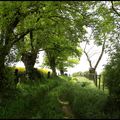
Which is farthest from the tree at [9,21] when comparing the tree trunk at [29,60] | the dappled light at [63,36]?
the tree trunk at [29,60]

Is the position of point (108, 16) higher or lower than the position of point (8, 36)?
higher

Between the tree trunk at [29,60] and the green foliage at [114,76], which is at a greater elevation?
the tree trunk at [29,60]

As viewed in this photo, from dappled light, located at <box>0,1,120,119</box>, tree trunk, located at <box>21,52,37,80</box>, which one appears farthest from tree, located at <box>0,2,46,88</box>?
tree trunk, located at <box>21,52,37,80</box>

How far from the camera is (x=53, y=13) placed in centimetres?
2175

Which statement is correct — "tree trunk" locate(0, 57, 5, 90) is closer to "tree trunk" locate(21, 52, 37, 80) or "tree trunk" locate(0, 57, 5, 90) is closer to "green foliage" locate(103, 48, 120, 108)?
"green foliage" locate(103, 48, 120, 108)

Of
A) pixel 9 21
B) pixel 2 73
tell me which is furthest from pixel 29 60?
pixel 2 73

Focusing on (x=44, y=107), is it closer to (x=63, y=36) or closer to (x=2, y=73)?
(x=2, y=73)

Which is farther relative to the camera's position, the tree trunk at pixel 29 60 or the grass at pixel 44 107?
the tree trunk at pixel 29 60

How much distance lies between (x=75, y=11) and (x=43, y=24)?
2317 mm

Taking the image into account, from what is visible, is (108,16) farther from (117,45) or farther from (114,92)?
(114,92)

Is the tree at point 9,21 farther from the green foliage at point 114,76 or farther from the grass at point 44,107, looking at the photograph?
the green foliage at point 114,76

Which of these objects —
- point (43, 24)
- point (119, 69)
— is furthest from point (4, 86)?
point (119, 69)

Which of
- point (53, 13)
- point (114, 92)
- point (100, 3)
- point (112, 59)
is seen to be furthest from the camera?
point (100, 3)

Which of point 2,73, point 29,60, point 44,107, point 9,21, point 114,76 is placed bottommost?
point 44,107
